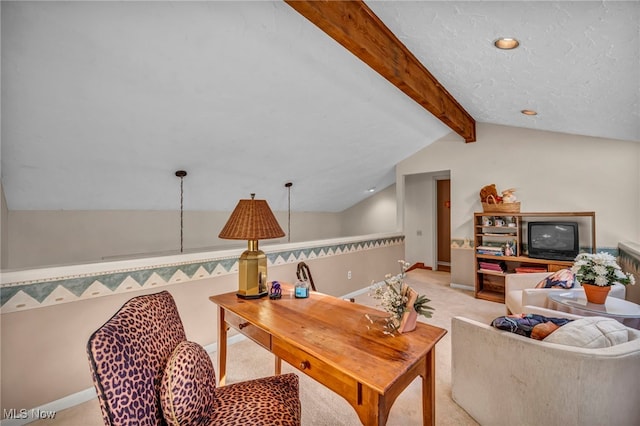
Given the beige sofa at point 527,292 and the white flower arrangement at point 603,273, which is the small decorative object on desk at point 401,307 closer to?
the beige sofa at point 527,292

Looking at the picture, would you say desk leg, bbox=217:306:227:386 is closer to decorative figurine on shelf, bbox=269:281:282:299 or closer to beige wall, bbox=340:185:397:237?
decorative figurine on shelf, bbox=269:281:282:299

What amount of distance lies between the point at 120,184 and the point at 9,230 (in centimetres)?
103

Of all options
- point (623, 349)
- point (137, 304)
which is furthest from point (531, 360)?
point (137, 304)

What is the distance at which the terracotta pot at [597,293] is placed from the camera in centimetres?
216

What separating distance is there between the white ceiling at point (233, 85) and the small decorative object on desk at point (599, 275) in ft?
3.85

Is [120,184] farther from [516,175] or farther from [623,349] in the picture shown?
[516,175]

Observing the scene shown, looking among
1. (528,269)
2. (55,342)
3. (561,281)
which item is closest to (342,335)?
(55,342)

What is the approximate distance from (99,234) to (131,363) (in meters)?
3.13

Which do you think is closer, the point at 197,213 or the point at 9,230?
the point at 9,230

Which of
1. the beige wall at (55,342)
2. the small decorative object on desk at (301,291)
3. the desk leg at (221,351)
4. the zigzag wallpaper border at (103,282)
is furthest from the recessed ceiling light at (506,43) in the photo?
the beige wall at (55,342)

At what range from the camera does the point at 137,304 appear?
1.08 meters

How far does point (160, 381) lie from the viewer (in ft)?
3.18

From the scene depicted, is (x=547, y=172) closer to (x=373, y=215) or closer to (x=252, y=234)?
(x=373, y=215)

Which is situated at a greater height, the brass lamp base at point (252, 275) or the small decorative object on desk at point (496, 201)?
the small decorative object on desk at point (496, 201)
